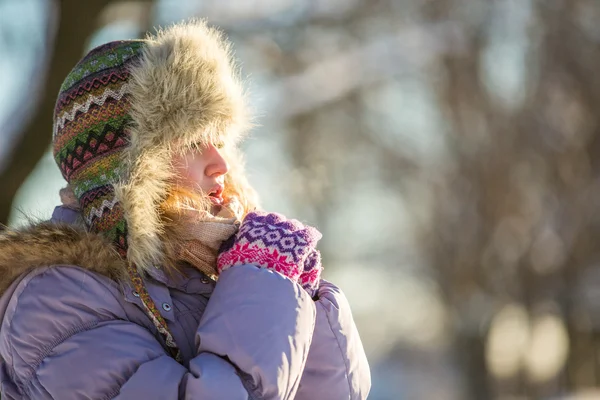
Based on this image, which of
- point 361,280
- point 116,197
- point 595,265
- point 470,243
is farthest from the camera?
point 361,280

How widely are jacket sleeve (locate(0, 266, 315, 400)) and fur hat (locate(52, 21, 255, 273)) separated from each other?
7.2 inches

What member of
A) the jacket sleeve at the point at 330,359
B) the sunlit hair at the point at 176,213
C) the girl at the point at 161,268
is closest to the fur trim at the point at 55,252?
the girl at the point at 161,268

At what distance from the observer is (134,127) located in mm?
2371

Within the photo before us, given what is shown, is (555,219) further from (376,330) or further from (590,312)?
(376,330)

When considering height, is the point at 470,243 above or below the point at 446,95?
below

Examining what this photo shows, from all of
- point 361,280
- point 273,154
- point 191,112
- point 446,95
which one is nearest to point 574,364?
point 361,280

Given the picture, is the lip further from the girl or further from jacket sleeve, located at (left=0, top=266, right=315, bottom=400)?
jacket sleeve, located at (left=0, top=266, right=315, bottom=400)

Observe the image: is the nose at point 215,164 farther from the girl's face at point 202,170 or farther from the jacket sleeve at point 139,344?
the jacket sleeve at point 139,344

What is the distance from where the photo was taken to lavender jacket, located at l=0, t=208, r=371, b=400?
2.11m

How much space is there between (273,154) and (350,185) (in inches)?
75.5

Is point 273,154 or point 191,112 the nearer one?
point 191,112

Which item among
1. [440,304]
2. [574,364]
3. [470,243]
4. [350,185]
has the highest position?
[350,185]

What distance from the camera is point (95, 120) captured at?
7.77ft

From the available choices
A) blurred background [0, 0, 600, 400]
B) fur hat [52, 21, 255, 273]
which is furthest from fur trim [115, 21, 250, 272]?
blurred background [0, 0, 600, 400]
